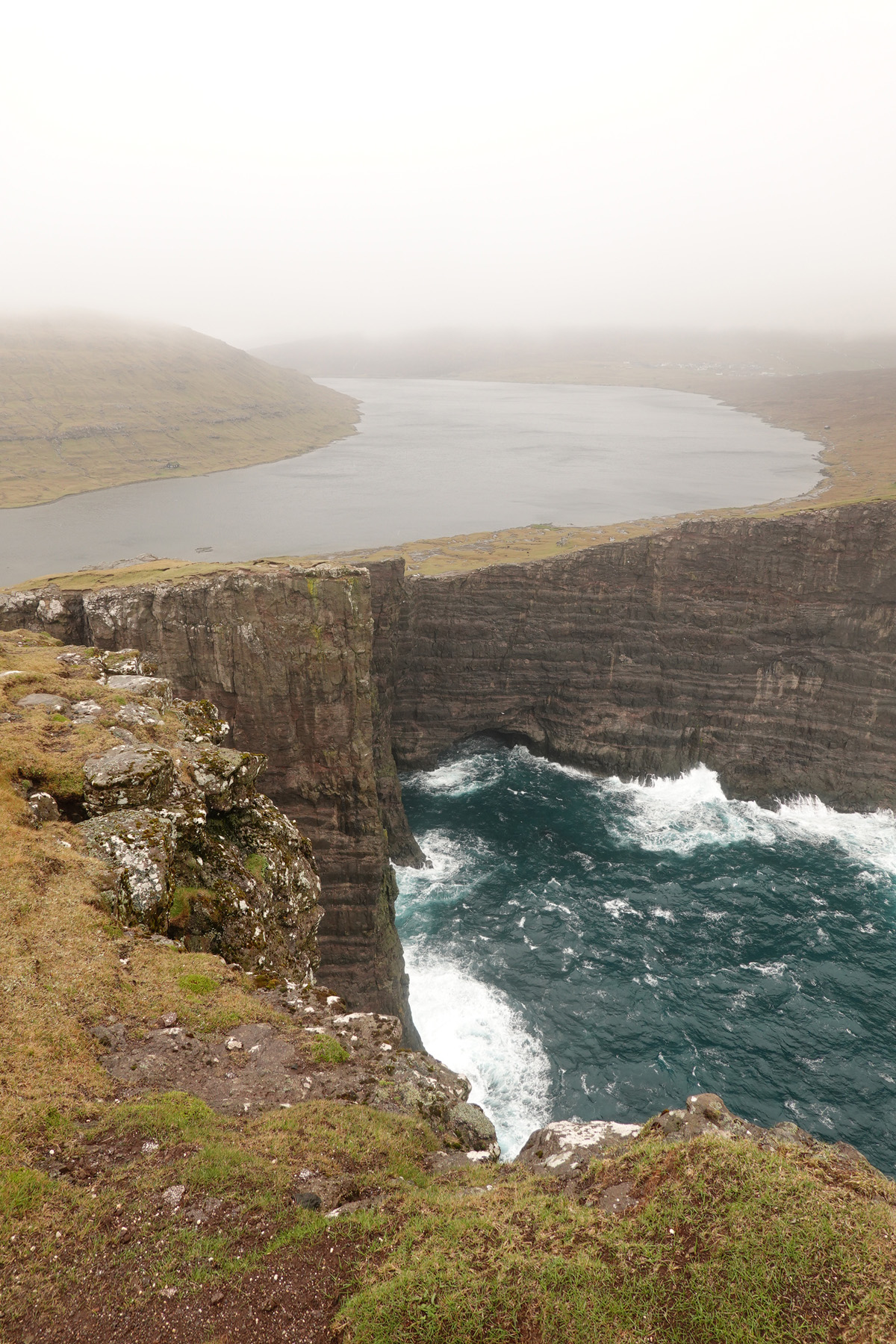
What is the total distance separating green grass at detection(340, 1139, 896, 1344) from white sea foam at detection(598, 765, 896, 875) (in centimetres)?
5254

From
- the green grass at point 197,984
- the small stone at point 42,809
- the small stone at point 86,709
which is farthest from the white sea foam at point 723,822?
the small stone at point 42,809

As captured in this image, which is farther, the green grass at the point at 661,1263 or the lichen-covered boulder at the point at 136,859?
the lichen-covered boulder at the point at 136,859

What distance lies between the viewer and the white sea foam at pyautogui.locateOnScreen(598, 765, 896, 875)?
199ft

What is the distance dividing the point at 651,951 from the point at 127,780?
1674 inches

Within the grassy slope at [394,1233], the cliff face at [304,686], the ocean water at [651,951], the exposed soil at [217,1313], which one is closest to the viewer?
the exposed soil at [217,1313]

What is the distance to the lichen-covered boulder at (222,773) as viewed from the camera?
2194cm

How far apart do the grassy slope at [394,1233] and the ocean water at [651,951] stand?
28.9 metres

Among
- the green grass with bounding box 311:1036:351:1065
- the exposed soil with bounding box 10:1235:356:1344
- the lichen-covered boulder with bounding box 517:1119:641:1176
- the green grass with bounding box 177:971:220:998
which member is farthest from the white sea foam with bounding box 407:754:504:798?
the exposed soil with bounding box 10:1235:356:1344

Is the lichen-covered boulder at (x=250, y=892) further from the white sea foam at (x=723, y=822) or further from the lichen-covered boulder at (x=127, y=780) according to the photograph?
the white sea foam at (x=723, y=822)

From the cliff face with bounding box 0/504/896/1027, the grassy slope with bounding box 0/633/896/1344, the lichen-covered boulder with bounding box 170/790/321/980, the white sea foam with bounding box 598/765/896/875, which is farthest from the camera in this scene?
the cliff face with bounding box 0/504/896/1027

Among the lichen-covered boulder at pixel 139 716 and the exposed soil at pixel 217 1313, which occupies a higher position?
the lichen-covered boulder at pixel 139 716

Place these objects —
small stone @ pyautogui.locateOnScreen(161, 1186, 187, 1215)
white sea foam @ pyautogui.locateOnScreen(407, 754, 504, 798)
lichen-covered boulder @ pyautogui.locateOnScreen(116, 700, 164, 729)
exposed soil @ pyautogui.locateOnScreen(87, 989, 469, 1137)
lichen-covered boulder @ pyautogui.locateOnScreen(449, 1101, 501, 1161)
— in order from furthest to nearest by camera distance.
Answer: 1. white sea foam @ pyautogui.locateOnScreen(407, 754, 504, 798)
2. lichen-covered boulder @ pyautogui.locateOnScreen(116, 700, 164, 729)
3. lichen-covered boulder @ pyautogui.locateOnScreen(449, 1101, 501, 1161)
4. exposed soil @ pyautogui.locateOnScreen(87, 989, 469, 1137)
5. small stone @ pyautogui.locateOnScreen(161, 1186, 187, 1215)

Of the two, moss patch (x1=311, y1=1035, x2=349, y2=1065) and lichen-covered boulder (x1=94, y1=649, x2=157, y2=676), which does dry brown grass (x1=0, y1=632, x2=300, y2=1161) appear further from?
lichen-covered boulder (x1=94, y1=649, x2=157, y2=676)

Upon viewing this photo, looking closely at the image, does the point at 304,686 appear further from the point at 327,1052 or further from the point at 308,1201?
the point at 308,1201
